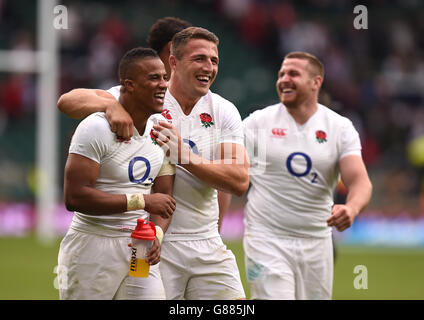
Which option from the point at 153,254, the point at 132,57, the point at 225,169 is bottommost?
the point at 153,254

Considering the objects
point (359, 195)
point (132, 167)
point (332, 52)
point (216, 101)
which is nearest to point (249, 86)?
point (332, 52)

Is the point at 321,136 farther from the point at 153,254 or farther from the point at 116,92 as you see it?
the point at 153,254

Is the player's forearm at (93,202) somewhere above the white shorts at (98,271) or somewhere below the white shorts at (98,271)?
above

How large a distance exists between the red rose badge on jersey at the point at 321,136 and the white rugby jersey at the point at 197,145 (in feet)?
4.26

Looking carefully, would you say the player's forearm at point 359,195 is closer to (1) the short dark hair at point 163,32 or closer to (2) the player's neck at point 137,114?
(2) the player's neck at point 137,114

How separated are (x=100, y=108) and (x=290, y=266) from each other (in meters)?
2.38

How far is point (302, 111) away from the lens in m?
7.02

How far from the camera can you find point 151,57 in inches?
203

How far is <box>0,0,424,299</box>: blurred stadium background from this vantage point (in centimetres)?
1611

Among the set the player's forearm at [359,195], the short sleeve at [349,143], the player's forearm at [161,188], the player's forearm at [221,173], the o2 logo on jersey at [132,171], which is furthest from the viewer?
the short sleeve at [349,143]

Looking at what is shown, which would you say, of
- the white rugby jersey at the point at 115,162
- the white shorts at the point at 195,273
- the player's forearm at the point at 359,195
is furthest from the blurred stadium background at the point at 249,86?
the white rugby jersey at the point at 115,162

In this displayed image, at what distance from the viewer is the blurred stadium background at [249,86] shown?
16109 millimetres

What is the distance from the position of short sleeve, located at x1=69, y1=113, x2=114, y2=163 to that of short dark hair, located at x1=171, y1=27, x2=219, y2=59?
3.12 ft

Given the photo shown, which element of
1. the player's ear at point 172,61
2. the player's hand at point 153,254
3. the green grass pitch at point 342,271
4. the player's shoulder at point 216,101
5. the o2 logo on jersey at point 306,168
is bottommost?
the green grass pitch at point 342,271
